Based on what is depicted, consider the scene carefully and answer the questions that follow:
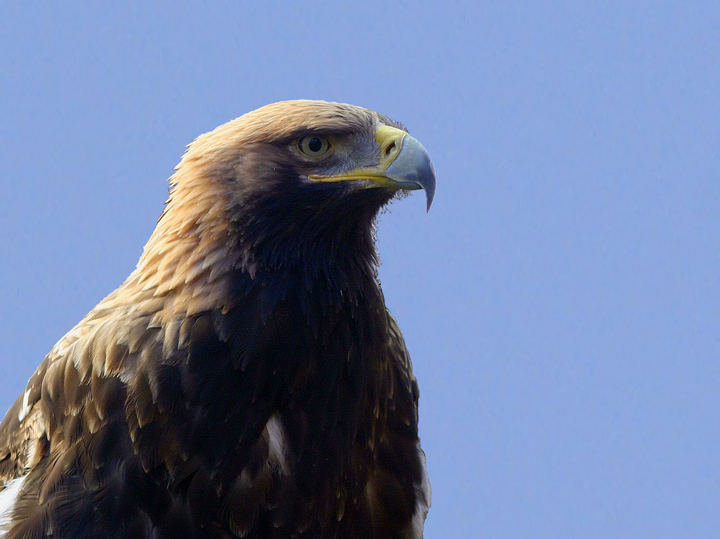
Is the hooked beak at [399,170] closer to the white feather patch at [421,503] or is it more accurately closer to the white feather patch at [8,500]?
the white feather patch at [421,503]

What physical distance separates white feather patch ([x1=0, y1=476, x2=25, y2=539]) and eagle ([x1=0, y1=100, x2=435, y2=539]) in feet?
0.04

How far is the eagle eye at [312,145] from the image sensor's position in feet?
14.4

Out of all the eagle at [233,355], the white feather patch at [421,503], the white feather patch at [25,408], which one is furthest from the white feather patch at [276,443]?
the white feather patch at [25,408]

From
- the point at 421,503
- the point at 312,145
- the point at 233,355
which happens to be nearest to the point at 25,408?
the point at 233,355

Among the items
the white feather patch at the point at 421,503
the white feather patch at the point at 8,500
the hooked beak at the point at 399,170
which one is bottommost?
the white feather patch at the point at 8,500

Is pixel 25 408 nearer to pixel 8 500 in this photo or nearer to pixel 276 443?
pixel 8 500

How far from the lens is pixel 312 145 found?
4.40 m

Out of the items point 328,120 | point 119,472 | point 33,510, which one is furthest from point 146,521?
point 328,120

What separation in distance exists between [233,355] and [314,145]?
1.20 metres

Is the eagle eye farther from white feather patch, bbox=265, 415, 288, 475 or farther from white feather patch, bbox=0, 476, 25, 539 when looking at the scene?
white feather patch, bbox=0, 476, 25, 539

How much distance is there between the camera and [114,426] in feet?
14.4

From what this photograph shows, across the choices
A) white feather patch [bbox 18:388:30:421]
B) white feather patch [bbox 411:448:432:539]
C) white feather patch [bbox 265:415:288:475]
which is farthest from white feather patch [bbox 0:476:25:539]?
white feather patch [bbox 411:448:432:539]

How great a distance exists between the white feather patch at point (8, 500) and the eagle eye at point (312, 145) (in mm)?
2438

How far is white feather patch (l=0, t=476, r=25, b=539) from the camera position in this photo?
4.50 meters
